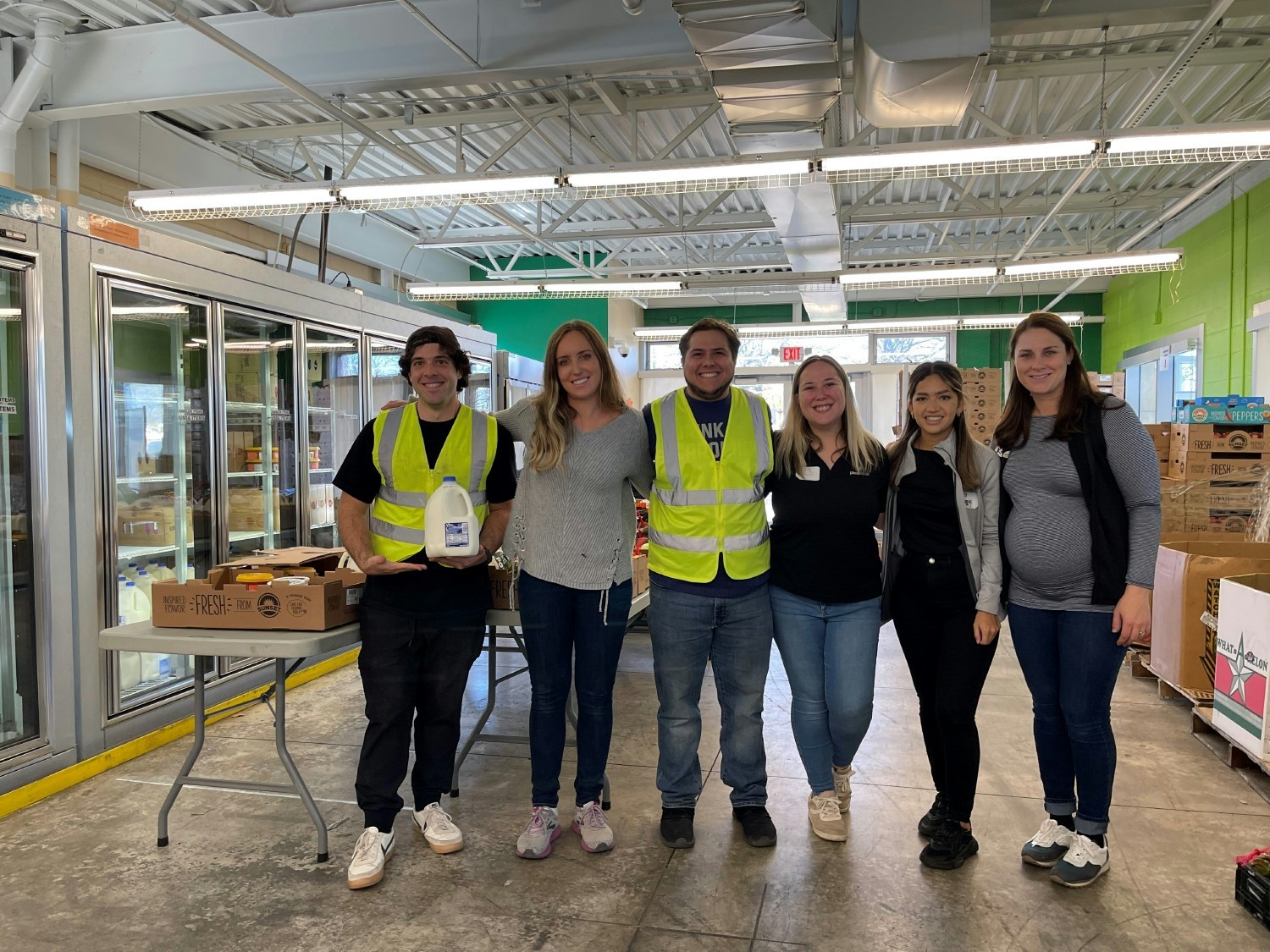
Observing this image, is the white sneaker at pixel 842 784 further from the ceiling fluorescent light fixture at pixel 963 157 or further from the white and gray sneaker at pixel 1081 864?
the ceiling fluorescent light fixture at pixel 963 157

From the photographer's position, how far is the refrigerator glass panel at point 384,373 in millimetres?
6629

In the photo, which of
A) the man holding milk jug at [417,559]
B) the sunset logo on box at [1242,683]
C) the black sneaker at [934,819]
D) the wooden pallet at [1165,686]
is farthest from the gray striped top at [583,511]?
the wooden pallet at [1165,686]

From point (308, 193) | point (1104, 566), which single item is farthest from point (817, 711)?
point (308, 193)

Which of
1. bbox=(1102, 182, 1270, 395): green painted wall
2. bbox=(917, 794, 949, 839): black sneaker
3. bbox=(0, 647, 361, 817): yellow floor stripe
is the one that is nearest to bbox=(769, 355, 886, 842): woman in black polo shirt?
bbox=(917, 794, 949, 839): black sneaker

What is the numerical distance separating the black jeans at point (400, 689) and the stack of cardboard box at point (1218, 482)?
5.73m

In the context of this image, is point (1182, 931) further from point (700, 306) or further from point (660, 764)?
point (700, 306)

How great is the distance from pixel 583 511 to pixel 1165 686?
405 cm

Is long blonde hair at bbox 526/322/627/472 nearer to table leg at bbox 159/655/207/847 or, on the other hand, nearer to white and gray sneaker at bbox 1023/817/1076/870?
table leg at bbox 159/655/207/847

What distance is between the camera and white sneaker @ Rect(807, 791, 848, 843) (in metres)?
3.18

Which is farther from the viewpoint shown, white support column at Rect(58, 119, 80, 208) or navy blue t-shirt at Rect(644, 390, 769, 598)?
white support column at Rect(58, 119, 80, 208)

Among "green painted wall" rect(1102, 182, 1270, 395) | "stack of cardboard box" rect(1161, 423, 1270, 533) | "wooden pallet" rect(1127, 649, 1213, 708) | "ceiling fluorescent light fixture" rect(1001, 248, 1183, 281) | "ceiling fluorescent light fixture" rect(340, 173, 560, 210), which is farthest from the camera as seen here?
"green painted wall" rect(1102, 182, 1270, 395)

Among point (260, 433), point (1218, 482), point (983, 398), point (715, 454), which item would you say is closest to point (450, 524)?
point (715, 454)

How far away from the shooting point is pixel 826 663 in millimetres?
3092

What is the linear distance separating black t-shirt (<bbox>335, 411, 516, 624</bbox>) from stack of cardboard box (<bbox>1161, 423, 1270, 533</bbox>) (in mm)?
5661
